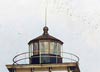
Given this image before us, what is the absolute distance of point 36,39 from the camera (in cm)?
3859

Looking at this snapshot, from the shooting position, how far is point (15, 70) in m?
37.4

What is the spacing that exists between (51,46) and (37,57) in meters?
1.07

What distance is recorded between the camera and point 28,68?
37.3 metres

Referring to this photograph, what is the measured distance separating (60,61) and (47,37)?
154 centimetres

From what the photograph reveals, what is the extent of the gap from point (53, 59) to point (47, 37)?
136cm

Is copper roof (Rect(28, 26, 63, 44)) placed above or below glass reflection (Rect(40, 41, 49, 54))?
above

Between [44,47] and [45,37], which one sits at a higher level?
[45,37]

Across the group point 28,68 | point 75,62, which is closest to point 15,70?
point 28,68

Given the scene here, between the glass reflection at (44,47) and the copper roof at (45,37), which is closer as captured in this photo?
the glass reflection at (44,47)

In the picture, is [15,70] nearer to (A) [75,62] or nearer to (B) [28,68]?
(B) [28,68]

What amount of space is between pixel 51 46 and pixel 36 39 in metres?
0.92

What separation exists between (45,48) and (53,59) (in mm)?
816

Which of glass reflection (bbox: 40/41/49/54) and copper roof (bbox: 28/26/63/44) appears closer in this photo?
glass reflection (bbox: 40/41/49/54)

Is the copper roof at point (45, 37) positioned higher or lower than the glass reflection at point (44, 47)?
higher
